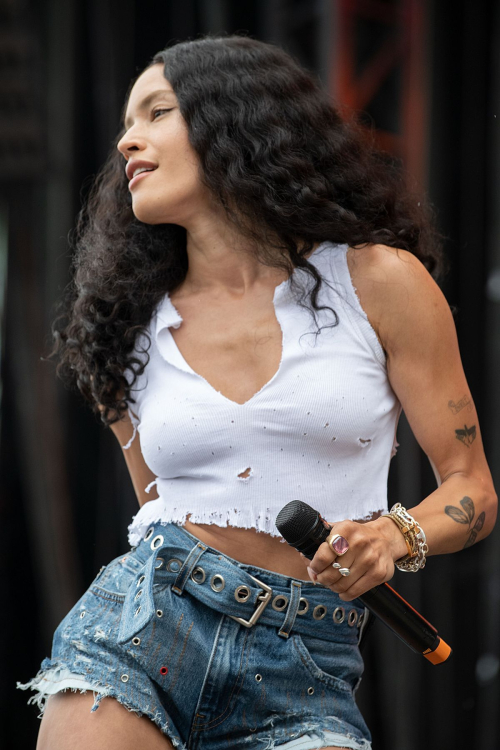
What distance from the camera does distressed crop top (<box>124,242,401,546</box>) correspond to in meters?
1.46

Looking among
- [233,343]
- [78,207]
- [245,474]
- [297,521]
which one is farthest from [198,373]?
[78,207]

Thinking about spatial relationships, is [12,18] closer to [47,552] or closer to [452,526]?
[47,552]

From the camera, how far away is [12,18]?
11.8 feet

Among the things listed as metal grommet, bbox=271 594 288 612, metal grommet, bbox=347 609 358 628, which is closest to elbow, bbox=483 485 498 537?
metal grommet, bbox=347 609 358 628

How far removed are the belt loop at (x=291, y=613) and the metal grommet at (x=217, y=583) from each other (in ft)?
0.41

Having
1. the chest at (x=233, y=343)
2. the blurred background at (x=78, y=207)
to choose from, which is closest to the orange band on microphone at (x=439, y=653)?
the chest at (x=233, y=343)

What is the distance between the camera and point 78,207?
12.3 ft

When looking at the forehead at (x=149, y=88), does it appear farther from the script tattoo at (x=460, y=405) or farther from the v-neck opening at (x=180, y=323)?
the script tattoo at (x=460, y=405)

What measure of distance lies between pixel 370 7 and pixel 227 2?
0.68 meters

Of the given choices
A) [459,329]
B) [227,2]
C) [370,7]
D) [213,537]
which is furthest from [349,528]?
[227,2]

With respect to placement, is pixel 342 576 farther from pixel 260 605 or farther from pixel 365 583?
pixel 260 605

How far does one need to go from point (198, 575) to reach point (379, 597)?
0.40m

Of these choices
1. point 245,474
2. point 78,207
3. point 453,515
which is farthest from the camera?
point 78,207

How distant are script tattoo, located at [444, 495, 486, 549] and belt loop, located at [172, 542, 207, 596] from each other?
0.44m
